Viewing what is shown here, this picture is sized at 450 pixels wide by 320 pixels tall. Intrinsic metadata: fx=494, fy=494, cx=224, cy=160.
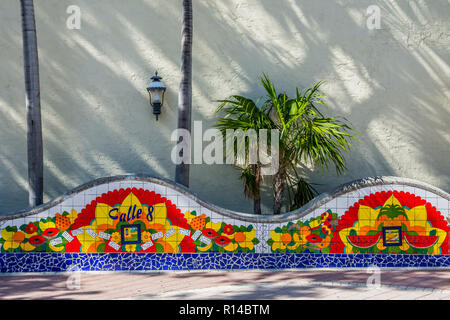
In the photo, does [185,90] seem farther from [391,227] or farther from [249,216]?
[391,227]

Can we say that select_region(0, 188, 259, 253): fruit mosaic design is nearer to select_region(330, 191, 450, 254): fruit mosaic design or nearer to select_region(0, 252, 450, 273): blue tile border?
select_region(0, 252, 450, 273): blue tile border

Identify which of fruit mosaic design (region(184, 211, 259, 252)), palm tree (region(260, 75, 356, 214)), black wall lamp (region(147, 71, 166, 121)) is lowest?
fruit mosaic design (region(184, 211, 259, 252))

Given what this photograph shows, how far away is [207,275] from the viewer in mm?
6344

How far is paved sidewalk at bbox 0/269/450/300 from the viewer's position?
5.45 metres

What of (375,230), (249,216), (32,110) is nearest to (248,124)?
(249,216)

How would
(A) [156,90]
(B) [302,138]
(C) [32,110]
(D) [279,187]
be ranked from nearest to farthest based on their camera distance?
(C) [32,110]
(B) [302,138]
(D) [279,187]
(A) [156,90]

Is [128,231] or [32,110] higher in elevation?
[32,110]

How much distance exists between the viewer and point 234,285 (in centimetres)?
584

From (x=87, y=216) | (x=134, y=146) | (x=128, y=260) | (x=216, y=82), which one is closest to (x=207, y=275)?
(x=128, y=260)

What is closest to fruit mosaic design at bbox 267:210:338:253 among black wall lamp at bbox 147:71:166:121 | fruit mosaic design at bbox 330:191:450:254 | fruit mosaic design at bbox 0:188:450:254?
fruit mosaic design at bbox 0:188:450:254

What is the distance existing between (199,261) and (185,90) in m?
2.42

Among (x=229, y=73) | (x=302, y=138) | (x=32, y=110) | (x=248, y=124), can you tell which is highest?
(x=229, y=73)

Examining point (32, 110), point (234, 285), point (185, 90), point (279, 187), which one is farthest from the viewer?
point (279, 187)

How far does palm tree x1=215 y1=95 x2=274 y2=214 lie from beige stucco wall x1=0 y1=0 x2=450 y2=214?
1.04 ft
